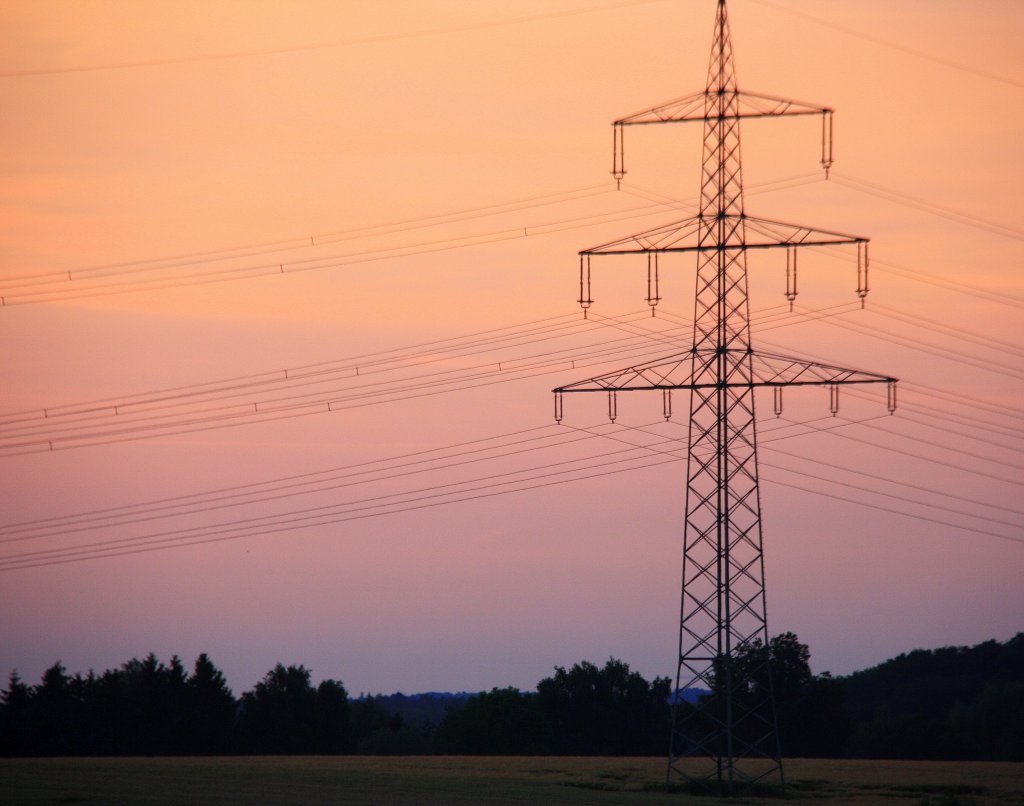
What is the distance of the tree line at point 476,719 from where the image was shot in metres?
124

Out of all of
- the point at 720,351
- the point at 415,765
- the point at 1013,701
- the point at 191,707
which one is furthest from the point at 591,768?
the point at 1013,701

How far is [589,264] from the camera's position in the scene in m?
58.8

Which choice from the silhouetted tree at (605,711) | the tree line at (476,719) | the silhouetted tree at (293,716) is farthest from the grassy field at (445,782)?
the silhouetted tree at (605,711)

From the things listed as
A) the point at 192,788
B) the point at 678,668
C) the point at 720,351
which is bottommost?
the point at 192,788

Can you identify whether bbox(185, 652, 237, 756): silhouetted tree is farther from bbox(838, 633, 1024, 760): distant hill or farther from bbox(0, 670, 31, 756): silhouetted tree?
bbox(838, 633, 1024, 760): distant hill

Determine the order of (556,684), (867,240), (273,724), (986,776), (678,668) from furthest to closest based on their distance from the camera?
(556,684), (273,724), (986,776), (678,668), (867,240)

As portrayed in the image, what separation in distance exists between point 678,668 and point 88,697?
84519 millimetres

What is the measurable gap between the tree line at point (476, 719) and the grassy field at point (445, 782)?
32318 millimetres

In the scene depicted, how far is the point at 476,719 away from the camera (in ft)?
456

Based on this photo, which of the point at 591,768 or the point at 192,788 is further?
the point at 591,768

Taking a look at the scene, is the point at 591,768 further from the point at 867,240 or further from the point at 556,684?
the point at 556,684

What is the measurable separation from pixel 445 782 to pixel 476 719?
7134cm

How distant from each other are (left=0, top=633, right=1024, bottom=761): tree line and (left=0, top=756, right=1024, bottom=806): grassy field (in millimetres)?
32318

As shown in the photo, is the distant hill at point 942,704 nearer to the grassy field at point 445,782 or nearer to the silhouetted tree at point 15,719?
the grassy field at point 445,782
